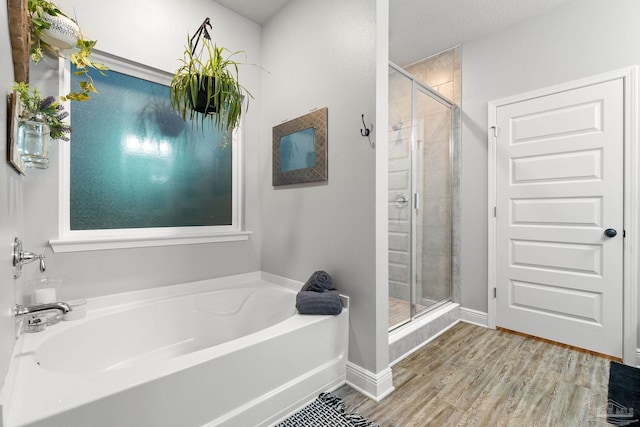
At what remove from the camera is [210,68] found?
177cm

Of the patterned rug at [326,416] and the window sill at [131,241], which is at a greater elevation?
the window sill at [131,241]

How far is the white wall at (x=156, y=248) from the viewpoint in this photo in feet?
5.44

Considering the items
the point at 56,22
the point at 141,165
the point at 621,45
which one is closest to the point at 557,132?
the point at 621,45

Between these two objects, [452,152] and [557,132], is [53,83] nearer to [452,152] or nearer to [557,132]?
[452,152]

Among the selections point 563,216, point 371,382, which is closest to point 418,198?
point 563,216

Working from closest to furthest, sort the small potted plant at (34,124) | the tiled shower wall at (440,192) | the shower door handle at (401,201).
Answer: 1. the small potted plant at (34,124)
2. the shower door handle at (401,201)
3. the tiled shower wall at (440,192)

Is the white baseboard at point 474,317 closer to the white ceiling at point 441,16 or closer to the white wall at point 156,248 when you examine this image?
the white wall at point 156,248

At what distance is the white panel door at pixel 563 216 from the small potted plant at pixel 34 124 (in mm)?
3195

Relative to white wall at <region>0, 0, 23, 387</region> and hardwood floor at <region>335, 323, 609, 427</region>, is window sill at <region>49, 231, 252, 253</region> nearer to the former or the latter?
white wall at <region>0, 0, 23, 387</region>

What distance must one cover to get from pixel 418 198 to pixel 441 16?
5.21 feet

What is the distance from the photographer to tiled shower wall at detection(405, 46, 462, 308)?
2.66 meters

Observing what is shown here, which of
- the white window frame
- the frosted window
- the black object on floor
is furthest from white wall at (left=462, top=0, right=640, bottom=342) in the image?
the frosted window

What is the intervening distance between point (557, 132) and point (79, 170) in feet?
11.4

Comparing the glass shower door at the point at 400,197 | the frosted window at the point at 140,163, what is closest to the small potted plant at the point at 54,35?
the frosted window at the point at 140,163
